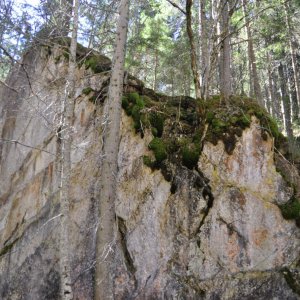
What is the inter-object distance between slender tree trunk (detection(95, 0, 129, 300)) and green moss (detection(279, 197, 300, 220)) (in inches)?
126

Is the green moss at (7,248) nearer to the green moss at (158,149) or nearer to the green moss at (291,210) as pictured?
the green moss at (158,149)

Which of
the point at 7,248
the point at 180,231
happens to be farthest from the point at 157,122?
the point at 7,248

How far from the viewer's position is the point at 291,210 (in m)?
6.88

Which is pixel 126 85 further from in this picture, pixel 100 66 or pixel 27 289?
pixel 27 289

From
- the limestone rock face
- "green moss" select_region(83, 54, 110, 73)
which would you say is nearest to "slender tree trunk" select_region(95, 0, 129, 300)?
the limestone rock face

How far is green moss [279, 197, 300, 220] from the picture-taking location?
6852 mm

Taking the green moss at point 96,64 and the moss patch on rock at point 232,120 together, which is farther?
the green moss at point 96,64

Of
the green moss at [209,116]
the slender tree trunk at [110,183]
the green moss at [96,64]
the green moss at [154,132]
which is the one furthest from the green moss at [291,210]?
the green moss at [96,64]

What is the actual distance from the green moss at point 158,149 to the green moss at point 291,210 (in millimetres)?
2495

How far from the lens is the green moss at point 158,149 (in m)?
7.60

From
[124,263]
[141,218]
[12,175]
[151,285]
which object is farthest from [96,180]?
[12,175]

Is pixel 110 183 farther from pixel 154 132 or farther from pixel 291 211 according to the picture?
pixel 291 211

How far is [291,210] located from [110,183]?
3423 mm

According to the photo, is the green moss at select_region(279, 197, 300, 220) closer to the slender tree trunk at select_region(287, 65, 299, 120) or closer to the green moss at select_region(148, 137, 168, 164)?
the green moss at select_region(148, 137, 168, 164)
